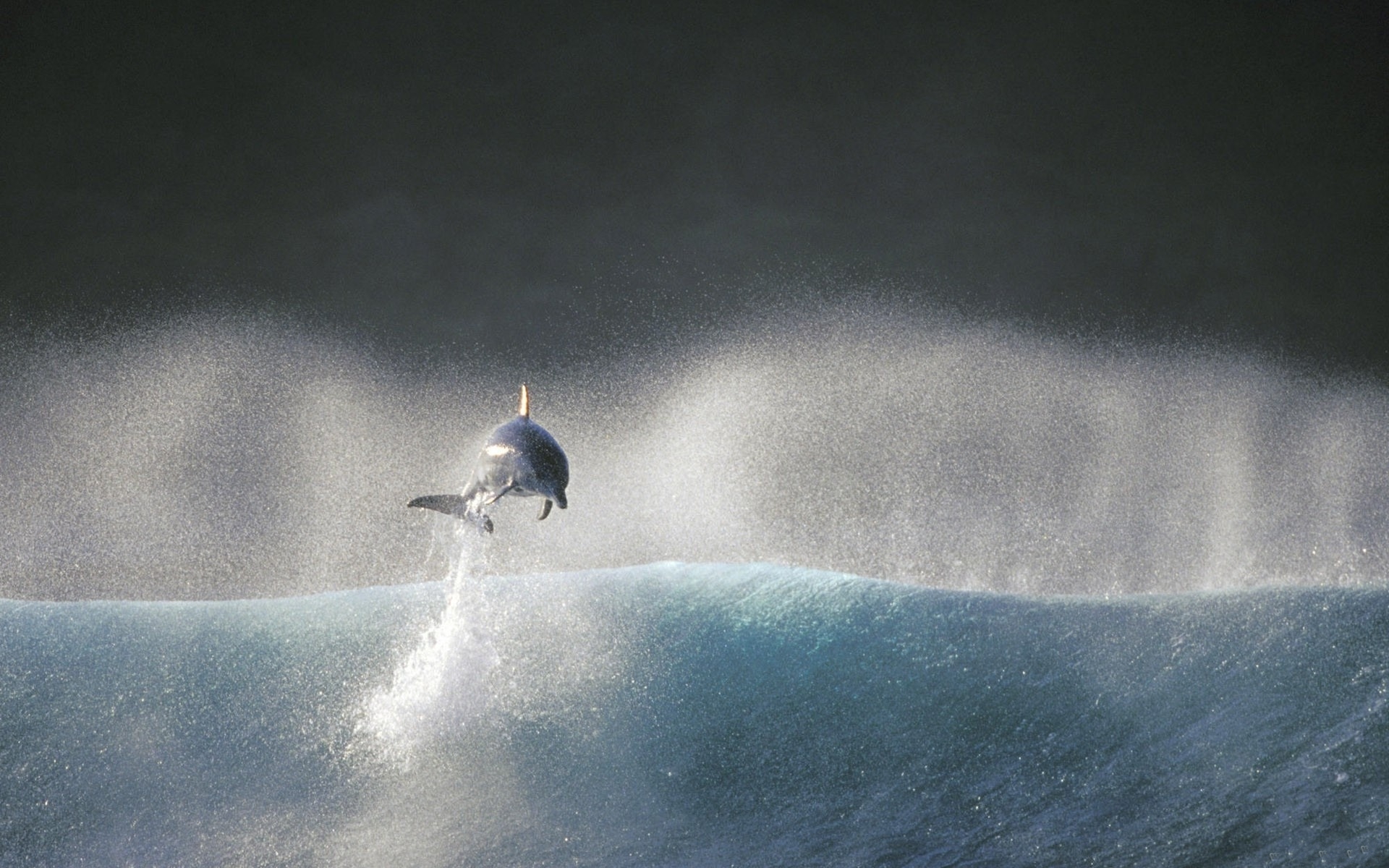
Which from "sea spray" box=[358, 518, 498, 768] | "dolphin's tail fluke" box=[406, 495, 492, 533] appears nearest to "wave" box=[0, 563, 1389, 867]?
"sea spray" box=[358, 518, 498, 768]

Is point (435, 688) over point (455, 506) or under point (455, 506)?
under

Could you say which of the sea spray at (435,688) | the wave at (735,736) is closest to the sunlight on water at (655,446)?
the wave at (735,736)

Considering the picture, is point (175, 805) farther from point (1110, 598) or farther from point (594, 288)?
point (594, 288)

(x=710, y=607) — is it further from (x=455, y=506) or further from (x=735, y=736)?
(x=455, y=506)

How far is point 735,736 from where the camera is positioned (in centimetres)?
392

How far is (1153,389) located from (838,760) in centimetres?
660

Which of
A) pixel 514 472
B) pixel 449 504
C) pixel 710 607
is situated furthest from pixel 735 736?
pixel 710 607


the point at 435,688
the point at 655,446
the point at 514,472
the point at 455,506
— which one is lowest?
the point at 435,688

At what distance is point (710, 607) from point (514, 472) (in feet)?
7.66

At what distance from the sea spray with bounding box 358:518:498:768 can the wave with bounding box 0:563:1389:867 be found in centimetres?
2

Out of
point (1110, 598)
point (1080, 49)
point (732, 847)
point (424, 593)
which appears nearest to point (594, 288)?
point (424, 593)

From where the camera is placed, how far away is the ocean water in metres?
3.22

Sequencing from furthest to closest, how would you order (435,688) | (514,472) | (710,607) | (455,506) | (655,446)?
(655,446)
(710,607)
(435,688)
(455,506)
(514,472)

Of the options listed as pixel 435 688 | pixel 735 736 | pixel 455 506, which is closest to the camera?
pixel 735 736
